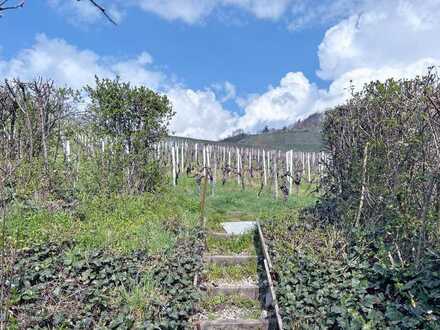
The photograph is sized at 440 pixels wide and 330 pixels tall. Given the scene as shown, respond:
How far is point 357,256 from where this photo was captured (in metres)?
4.30

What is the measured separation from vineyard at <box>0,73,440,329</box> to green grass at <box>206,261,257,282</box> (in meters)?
0.02

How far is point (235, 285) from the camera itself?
455cm

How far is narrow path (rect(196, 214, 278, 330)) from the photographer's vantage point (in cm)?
372

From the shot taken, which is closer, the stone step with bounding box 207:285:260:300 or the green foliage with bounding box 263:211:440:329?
the green foliage with bounding box 263:211:440:329

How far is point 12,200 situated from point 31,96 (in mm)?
2737

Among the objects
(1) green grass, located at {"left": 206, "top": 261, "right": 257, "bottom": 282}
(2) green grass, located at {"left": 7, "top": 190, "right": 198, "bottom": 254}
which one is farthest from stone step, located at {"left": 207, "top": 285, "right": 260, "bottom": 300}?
(2) green grass, located at {"left": 7, "top": 190, "right": 198, "bottom": 254}

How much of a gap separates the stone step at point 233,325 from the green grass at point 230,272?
1005mm

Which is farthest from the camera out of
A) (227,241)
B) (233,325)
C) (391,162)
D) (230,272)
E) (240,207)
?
(240,207)

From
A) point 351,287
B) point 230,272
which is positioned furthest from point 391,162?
point 230,272

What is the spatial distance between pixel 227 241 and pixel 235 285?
1493 millimetres

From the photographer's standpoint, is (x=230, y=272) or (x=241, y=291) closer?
(x=241, y=291)

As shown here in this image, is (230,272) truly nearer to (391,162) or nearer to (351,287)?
(351,287)

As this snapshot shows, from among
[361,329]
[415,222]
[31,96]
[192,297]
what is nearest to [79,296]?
[192,297]

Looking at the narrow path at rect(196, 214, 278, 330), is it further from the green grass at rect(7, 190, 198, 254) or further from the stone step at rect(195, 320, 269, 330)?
the green grass at rect(7, 190, 198, 254)
